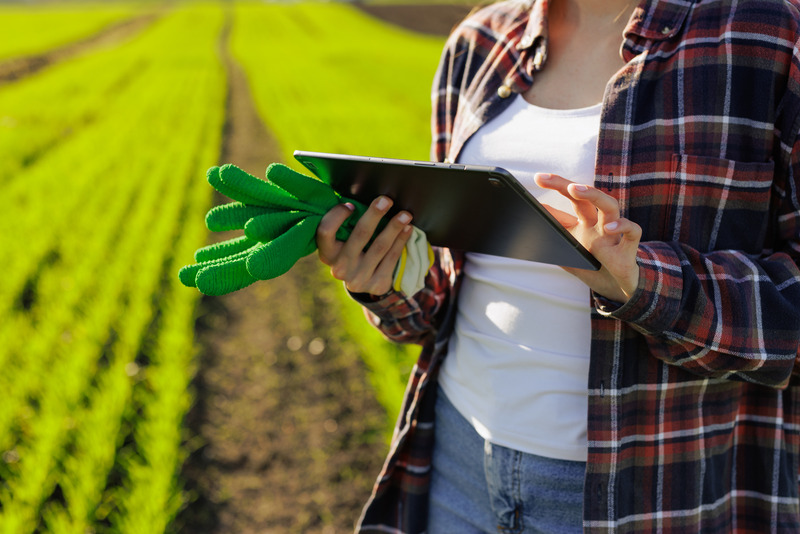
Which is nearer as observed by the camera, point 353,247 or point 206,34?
point 353,247

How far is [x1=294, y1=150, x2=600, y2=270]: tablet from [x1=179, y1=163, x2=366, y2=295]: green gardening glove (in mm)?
40

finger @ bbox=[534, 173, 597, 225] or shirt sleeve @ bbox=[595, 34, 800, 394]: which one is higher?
finger @ bbox=[534, 173, 597, 225]

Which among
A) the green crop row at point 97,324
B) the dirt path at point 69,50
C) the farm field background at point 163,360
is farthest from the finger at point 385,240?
the dirt path at point 69,50

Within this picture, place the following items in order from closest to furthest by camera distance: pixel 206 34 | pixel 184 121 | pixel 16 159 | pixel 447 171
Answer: pixel 447 171 → pixel 16 159 → pixel 184 121 → pixel 206 34

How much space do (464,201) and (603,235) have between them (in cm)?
18

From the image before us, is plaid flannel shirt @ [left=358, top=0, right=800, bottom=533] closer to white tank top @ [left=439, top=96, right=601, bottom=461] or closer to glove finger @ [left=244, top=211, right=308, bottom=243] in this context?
white tank top @ [left=439, top=96, right=601, bottom=461]

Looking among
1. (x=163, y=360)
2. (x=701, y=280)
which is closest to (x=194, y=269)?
(x=701, y=280)

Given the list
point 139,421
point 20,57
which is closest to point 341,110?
point 139,421

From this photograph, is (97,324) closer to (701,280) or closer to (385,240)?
(385,240)

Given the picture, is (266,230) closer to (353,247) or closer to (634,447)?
(353,247)

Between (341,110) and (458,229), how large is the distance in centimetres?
982

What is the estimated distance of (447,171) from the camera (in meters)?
0.77

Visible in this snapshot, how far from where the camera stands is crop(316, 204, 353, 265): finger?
970 millimetres

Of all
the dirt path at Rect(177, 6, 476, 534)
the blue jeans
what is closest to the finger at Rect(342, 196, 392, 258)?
the blue jeans
